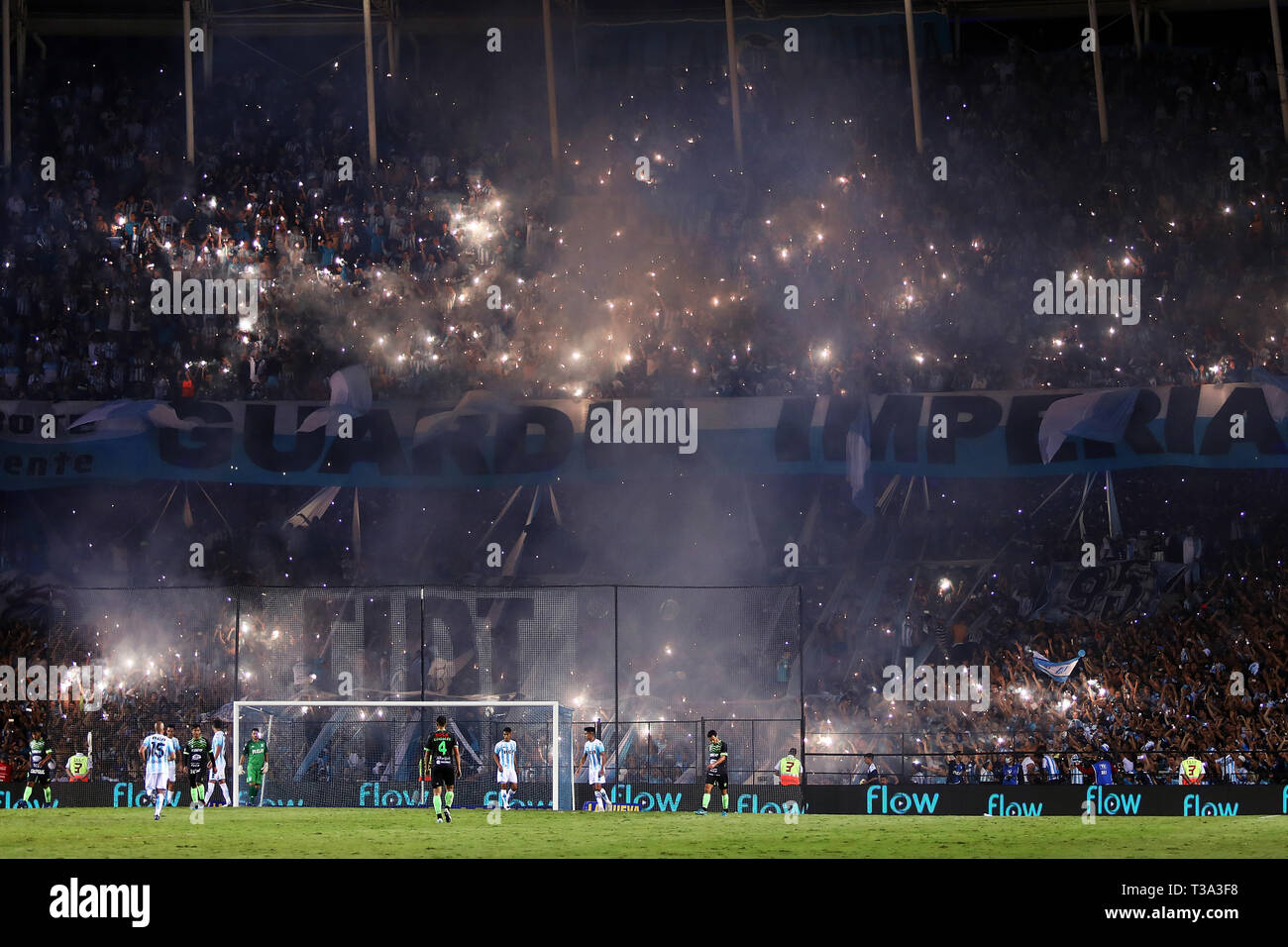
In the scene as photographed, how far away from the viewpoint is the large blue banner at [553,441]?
38.9 m

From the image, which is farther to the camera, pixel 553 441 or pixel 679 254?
pixel 679 254

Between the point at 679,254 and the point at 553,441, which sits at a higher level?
the point at 679,254

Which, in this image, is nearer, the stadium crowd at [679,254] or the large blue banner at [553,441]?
the large blue banner at [553,441]

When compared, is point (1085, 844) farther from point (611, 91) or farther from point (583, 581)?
point (611, 91)

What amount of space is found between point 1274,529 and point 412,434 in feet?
69.9

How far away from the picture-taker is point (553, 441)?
39.8 meters

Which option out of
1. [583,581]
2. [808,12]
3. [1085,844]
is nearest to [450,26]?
[808,12]

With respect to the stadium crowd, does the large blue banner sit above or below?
below

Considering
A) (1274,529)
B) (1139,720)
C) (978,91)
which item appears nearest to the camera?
(1139,720)

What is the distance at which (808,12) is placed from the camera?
4709cm

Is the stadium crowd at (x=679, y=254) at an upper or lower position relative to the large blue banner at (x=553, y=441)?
upper

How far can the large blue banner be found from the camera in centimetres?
3888

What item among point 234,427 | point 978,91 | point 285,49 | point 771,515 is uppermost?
point 285,49

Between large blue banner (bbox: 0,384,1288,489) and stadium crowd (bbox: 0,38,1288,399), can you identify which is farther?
stadium crowd (bbox: 0,38,1288,399)
